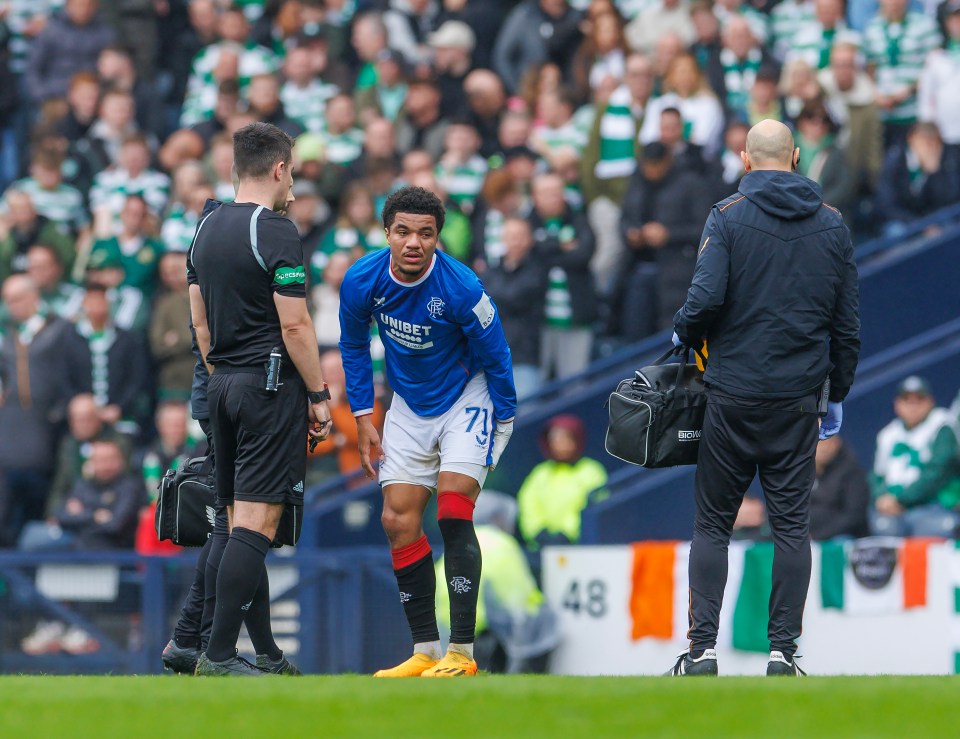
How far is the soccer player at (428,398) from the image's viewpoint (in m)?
7.46

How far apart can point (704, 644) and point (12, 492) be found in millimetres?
8661

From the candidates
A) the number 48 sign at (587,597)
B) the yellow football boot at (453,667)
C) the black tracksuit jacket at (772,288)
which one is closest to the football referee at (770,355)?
the black tracksuit jacket at (772,288)

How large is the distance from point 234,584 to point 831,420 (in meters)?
2.61

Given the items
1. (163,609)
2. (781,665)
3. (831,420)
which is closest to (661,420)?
(831,420)

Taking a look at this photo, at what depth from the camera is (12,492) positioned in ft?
47.8

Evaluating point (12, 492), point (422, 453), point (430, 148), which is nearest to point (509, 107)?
point (430, 148)

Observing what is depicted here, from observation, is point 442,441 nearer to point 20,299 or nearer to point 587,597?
point 587,597

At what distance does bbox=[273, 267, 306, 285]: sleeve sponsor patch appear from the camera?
281 inches

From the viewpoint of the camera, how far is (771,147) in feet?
24.2

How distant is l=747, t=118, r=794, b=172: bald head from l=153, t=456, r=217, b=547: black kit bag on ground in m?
2.71

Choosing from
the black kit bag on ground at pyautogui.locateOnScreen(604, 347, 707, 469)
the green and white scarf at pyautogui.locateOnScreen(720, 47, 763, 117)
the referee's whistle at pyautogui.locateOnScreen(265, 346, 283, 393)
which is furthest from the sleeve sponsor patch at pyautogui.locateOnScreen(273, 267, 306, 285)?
the green and white scarf at pyautogui.locateOnScreen(720, 47, 763, 117)

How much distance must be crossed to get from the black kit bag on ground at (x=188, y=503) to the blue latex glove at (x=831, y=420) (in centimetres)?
267

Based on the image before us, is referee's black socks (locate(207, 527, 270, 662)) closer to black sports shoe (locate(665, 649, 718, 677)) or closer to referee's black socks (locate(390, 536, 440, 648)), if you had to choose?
referee's black socks (locate(390, 536, 440, 648))

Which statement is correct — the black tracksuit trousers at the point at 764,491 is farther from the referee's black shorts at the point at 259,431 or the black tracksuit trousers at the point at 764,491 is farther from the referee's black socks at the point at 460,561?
the referee's black shorts at the point at 259,431
